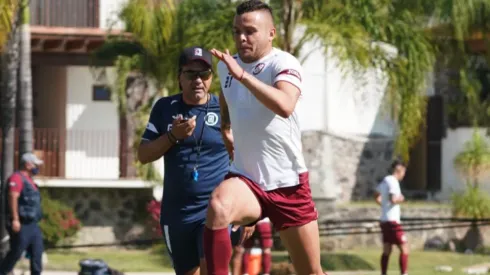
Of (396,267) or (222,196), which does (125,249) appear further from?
(222,196)

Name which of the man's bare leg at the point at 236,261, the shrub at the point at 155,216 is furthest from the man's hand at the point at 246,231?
the shrub at the point at 155,216

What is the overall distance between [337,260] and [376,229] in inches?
108

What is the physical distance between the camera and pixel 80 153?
85.9 feet

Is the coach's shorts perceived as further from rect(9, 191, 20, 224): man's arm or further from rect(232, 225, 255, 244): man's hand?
rect(9, 191, 20, 224): man's arm

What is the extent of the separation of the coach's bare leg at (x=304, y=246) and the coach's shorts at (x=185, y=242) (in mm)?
1020

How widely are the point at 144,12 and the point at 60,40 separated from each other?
661 cm

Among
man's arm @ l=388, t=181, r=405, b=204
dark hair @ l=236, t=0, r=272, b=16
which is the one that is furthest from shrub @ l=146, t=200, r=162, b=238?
dark hair @ l=236, t=0, r=272, b=16

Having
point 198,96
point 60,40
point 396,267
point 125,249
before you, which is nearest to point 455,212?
point 396,267

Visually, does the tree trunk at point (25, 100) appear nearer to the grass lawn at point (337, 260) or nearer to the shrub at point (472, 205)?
the grass lawn at point (337, 260)

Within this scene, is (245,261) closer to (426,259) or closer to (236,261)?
(236,261)

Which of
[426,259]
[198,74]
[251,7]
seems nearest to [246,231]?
[198,74]

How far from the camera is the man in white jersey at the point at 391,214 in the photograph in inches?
683

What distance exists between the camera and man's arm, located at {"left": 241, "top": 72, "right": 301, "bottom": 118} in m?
6.91

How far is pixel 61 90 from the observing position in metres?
27.3
